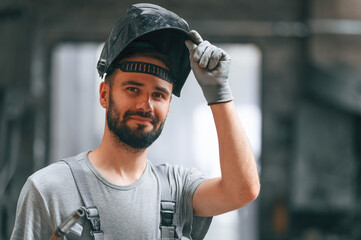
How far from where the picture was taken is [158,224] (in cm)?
189

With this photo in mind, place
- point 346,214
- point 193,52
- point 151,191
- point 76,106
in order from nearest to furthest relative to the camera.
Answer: point 193,52
point 151,191
point 346,214
point 76,106

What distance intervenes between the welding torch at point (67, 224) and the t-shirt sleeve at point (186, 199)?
446 mm

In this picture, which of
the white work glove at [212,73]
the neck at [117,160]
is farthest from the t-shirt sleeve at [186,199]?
the white work glove at [212,73]

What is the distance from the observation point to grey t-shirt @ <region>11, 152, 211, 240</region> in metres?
1.76

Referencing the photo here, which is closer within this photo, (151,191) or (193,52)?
(193,52)

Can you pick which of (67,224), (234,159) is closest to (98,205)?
(67,224)

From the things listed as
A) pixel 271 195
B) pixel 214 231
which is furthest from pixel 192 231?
pixel 214 231

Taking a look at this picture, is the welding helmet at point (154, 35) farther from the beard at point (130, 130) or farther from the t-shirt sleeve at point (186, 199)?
the t-shirt sleeve at point (186, 199)

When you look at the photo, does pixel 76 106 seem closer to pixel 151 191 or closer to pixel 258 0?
pixel 258 0

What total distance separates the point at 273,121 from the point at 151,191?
16.6 ft

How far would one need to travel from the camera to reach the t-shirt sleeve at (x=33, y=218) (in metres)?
1.75

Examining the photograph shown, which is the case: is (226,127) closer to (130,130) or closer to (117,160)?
(130,130)

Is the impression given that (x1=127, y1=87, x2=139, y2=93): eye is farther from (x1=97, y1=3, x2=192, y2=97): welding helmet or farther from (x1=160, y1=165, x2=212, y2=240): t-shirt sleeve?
(x1=160, y1=165, x2=212, y2=240): t-shirt sleeve

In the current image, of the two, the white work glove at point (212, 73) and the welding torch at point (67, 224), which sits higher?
the white work glove at point (212, 73)
